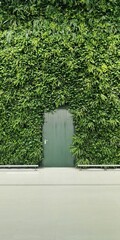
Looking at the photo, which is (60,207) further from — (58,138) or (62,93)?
(62,93)

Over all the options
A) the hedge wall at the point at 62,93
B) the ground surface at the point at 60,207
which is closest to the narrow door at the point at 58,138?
the hedge wall at the point at 62,93

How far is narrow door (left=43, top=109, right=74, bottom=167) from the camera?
11109mm

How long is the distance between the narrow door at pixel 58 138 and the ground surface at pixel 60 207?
1.55m

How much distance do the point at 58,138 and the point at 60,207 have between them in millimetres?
5541

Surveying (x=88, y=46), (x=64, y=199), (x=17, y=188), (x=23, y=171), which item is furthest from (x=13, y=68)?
(x=64, y=199)

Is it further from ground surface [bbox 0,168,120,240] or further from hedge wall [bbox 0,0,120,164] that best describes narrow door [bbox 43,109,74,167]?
ground surface [bbox 0,168,120,240]

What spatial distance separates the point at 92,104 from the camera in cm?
1091

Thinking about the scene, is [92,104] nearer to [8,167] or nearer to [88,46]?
[88,46]

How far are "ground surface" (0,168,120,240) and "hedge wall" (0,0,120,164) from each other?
4.90 feet

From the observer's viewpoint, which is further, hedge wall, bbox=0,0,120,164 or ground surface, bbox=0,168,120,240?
hedge wall, bbox=0,0,120,164

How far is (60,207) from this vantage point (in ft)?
18.5

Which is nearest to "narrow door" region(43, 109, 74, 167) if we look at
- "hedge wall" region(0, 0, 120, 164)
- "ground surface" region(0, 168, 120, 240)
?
"hedge wall" region(0, 0, 120, 164)

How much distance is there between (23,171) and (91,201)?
183 inches

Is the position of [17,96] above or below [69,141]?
above
